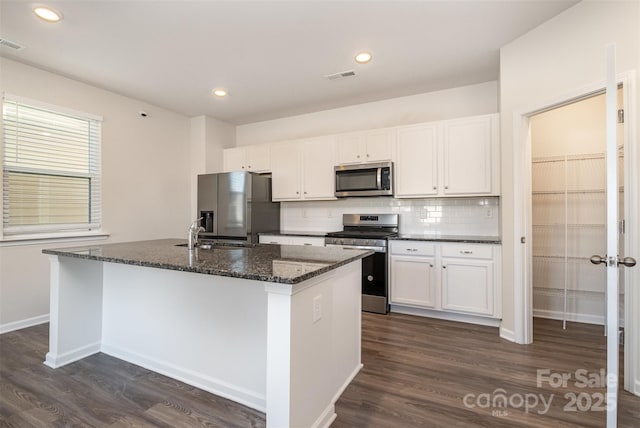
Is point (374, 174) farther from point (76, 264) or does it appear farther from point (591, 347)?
point (76, 264)

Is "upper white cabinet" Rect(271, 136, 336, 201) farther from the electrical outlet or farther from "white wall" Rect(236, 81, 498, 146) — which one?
the electrical outlet

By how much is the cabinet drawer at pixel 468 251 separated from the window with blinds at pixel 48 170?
3956mm

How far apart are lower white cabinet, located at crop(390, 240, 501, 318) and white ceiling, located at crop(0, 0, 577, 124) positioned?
1.85 metres

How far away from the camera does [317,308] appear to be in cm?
160

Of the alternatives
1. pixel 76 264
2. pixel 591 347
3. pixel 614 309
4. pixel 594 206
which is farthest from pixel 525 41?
pixel 76 264

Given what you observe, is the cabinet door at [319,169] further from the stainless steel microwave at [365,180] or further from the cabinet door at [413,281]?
the cabinet door at [413,281]

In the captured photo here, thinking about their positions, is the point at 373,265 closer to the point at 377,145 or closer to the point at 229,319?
the point at 377,145

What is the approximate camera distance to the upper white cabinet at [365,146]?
3.84 m

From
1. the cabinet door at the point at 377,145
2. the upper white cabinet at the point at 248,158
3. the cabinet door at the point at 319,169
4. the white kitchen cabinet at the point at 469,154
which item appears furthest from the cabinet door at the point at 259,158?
the white kitchen cabinet at the point at 469,154

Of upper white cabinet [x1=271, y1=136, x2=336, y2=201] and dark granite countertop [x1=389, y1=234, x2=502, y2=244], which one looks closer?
dark granite countertop [x1=389, y1=234, x2=502, y2=244]

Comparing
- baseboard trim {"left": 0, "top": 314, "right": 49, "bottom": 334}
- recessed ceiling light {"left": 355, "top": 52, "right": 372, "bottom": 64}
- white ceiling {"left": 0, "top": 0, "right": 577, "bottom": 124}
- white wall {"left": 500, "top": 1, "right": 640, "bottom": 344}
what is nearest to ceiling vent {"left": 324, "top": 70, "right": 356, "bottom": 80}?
white ceiling {"left": 0, "top": 0, "right": 577, "bottom": 124}

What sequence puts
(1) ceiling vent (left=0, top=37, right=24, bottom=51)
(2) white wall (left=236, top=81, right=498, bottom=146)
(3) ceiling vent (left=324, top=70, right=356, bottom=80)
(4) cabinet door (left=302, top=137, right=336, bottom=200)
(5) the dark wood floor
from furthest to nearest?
(4) cabinet door (left=302, top=137, right=336, bottom=200)
(2) white wall (left=236, top=81, right=498, bottom=146)
(3) ceiling vent (left=324, top=70, right=356, bottom=80)
(1) ceiling vent (left=0, top=37, right=24, bottom=51)
(5) the dark wood floor

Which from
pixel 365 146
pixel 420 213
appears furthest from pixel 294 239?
pixel 420 213

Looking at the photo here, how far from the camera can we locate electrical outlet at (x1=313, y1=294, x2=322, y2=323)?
157 centimetres
